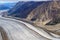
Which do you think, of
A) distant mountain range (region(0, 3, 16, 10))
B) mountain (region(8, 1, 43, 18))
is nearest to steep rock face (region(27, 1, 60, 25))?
mountain (region(8, 1, 43, 18))

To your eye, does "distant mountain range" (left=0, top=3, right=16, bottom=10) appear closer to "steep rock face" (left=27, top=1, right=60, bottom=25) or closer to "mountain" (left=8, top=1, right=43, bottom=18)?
"mountain" (left=8, top=1, right=43, bottom=18)

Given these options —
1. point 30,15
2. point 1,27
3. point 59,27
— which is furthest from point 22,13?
point 59,27

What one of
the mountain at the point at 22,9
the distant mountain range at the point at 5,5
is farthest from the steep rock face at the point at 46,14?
the distant mountain range at the point at 5,5

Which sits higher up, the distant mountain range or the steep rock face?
the distant mountain range

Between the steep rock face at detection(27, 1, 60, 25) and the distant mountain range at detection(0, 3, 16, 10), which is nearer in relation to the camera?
the steep rock face at detection(27, 1, 60, 25)

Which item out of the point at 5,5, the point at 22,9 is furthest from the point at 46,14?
the point at 5,5
